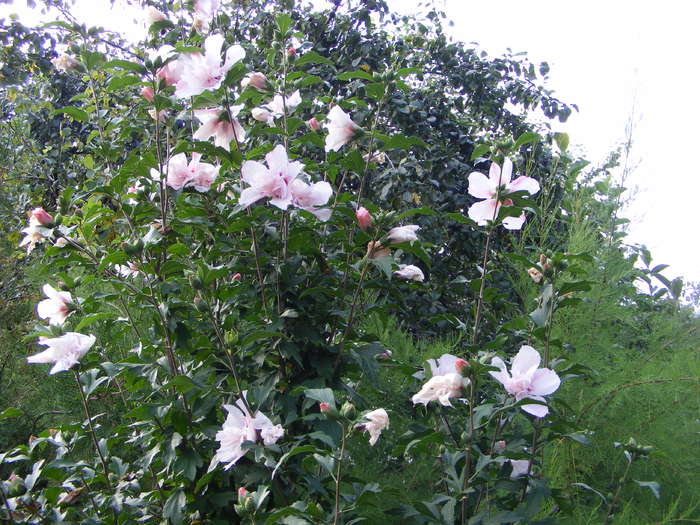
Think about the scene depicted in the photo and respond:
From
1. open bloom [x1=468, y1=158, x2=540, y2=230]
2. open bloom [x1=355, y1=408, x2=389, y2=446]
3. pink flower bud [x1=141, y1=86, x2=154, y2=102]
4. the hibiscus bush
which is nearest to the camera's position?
Answer: open bloom [x1=355, y1=408, x2=389, y2=446]

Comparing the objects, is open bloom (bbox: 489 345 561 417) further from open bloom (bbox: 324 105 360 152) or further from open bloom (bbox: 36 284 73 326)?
open bloom (bbox: 36 284 73 326)

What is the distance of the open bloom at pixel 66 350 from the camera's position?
Result: 1290 mm

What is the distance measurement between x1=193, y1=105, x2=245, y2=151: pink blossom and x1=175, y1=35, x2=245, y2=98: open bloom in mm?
120

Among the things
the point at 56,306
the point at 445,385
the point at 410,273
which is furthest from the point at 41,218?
the point at 445,385

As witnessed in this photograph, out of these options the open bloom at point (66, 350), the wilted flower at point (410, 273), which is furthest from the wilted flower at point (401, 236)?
the open bloom at point (66, 350)

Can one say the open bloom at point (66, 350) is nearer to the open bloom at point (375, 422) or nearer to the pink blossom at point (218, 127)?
the pink blossom at point (218, 127)

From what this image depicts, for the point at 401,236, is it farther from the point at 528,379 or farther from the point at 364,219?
the point at 528,379

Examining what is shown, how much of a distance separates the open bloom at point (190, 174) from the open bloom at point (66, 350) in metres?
0.39

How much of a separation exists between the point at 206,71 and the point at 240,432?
2.40 feet

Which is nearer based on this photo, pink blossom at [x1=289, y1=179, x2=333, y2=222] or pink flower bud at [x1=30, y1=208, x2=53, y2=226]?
pink blossom at [x1=289, y1=179, x2=333, y2=222]

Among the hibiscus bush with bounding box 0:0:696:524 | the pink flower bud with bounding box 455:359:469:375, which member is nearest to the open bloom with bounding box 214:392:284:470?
the hibiscus bush with bounding box 0:0:696:524

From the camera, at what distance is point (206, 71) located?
1.26 metres

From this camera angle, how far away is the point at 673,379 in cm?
163

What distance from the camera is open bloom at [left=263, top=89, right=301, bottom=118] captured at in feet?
4.85
